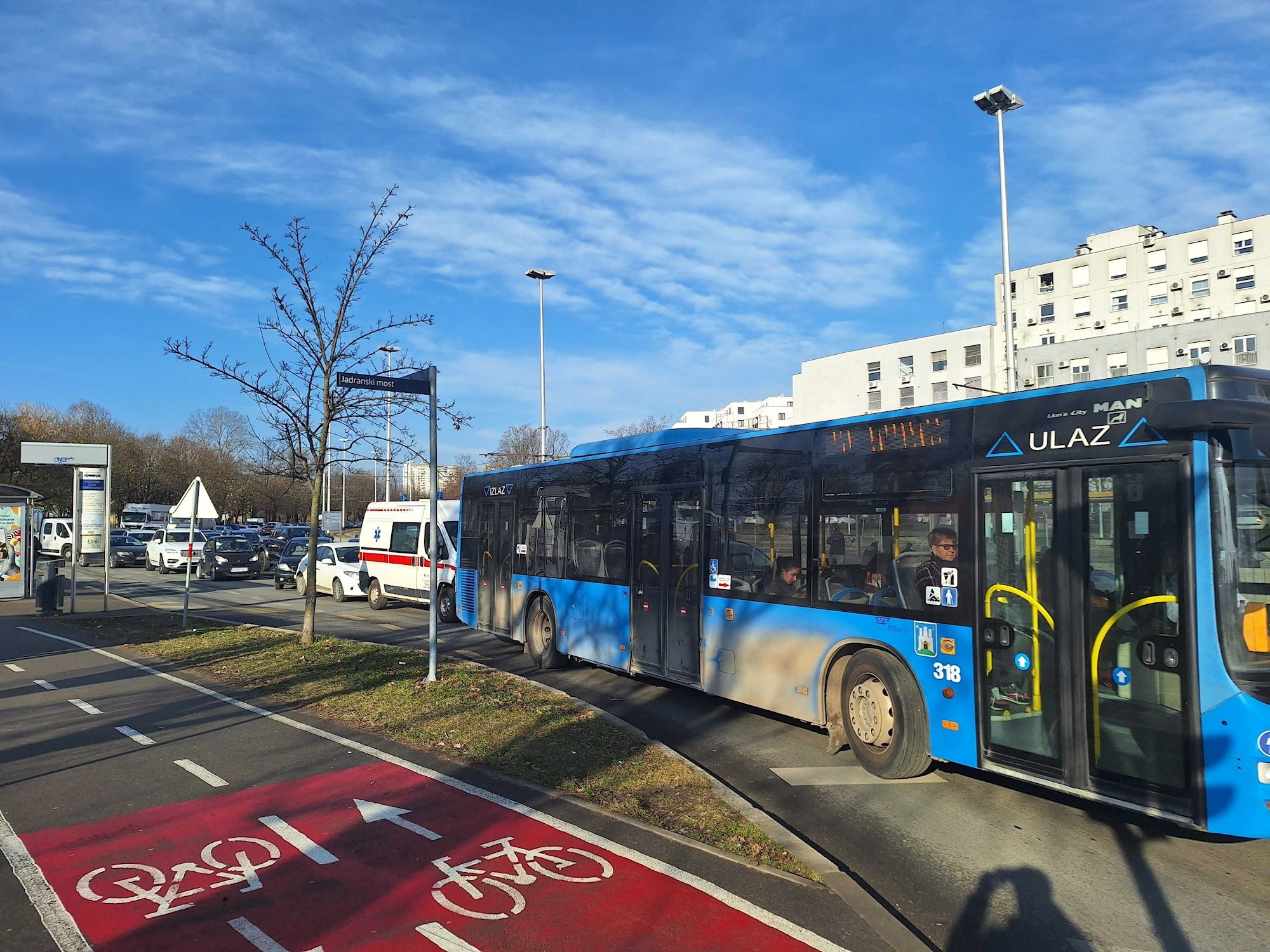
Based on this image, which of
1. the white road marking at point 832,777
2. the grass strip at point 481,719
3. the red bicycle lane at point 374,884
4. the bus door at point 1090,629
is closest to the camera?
the red bicycle lane at point 374,884

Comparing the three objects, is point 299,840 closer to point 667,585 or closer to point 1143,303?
point 667,585

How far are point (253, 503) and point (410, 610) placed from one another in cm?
6020

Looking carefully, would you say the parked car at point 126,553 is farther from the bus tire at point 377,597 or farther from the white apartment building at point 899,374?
the white apartment building at point 899,374

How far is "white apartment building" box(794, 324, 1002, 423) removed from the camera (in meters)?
63.9

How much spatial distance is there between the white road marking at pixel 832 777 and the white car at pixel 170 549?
34337 millimetres

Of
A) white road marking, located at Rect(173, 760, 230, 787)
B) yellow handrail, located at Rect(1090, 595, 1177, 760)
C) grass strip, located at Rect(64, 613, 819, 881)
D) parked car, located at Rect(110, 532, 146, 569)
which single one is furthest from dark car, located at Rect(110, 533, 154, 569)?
yellow handrail, located at Rect(1090, 595, 1177, 760)

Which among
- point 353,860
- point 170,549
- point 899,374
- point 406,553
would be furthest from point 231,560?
point 899,374

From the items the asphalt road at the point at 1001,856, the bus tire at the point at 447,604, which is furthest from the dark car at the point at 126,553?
the asphalt road at the point at 1001,856

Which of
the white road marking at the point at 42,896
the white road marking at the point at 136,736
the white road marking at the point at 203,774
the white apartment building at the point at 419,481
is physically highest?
the white apartment building at the point at 419,481

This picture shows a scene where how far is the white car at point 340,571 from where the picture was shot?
24.7m

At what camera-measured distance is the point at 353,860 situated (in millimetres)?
5430

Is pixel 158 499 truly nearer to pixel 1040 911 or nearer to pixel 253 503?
pixel 253 503

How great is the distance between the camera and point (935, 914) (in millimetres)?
4941

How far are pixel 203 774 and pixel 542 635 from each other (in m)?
6.54
